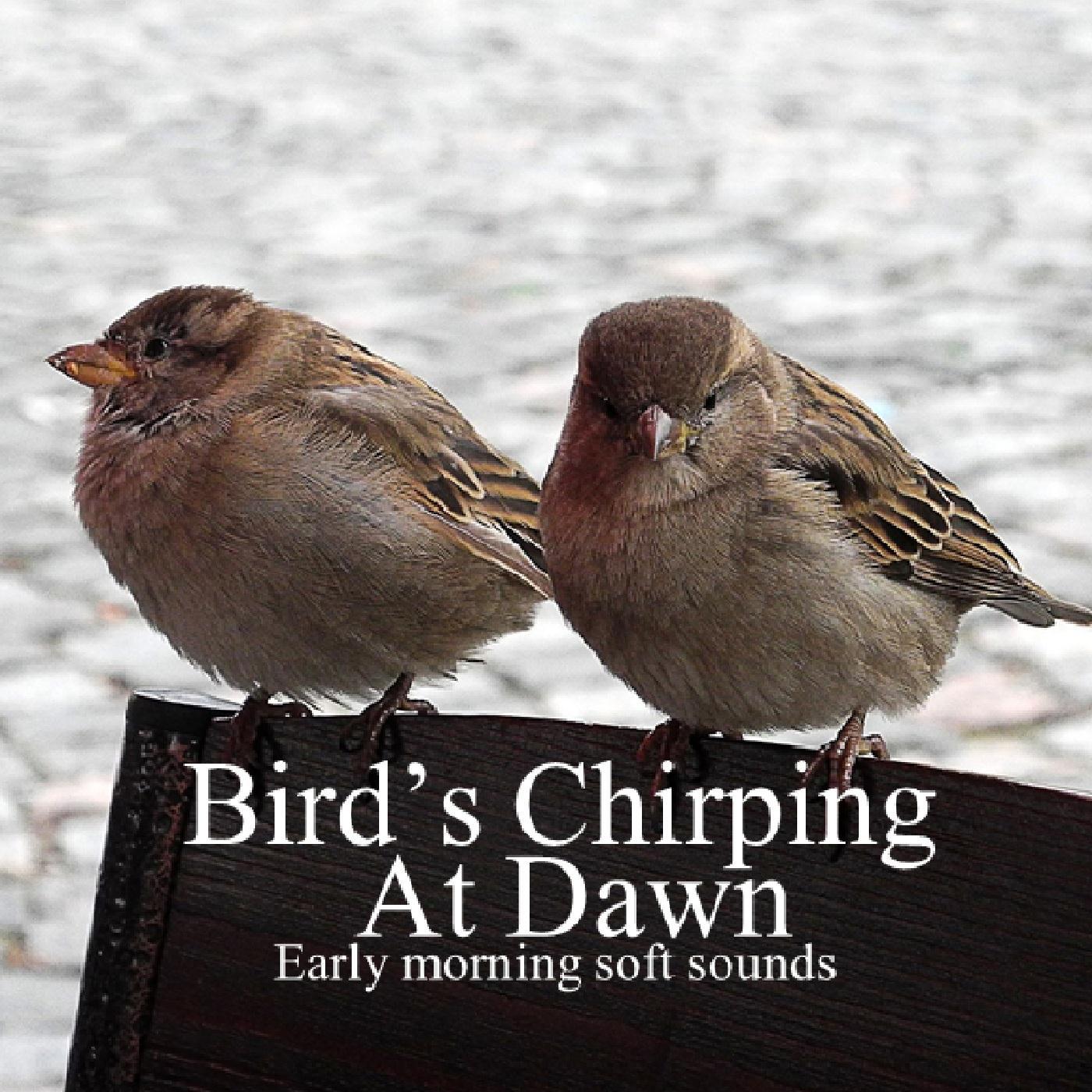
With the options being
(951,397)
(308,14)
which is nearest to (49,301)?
(951,397)

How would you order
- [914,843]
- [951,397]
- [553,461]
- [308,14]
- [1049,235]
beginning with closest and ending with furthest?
[914,843], [553,461], [951,397], [1049,235], [308,14]

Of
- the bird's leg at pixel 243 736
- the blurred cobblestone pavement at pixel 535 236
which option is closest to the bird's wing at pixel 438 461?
the bird's leg at pixel 243 736

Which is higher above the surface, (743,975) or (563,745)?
(563,745)

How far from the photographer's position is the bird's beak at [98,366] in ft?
6.84

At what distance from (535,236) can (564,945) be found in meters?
6.75

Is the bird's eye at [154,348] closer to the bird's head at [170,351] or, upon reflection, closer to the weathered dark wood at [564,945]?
the bird's head at [170,351]

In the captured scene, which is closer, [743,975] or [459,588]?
[743,975]

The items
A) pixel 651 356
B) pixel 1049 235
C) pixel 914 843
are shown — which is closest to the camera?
pixel 914 843

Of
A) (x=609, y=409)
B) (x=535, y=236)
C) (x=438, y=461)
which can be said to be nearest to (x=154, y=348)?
(x=438, y=461)

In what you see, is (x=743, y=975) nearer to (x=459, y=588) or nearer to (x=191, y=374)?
(x=459, y=588)

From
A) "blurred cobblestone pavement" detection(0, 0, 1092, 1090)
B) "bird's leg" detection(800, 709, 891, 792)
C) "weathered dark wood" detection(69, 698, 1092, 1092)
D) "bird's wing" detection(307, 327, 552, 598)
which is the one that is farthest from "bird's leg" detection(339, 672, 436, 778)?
"blurred cobblestone pavement" detection(0, 0, 1092, 1090)

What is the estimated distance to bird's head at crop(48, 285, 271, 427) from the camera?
6.92 ft

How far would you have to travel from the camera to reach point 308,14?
1190cm

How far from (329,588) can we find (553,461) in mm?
244
